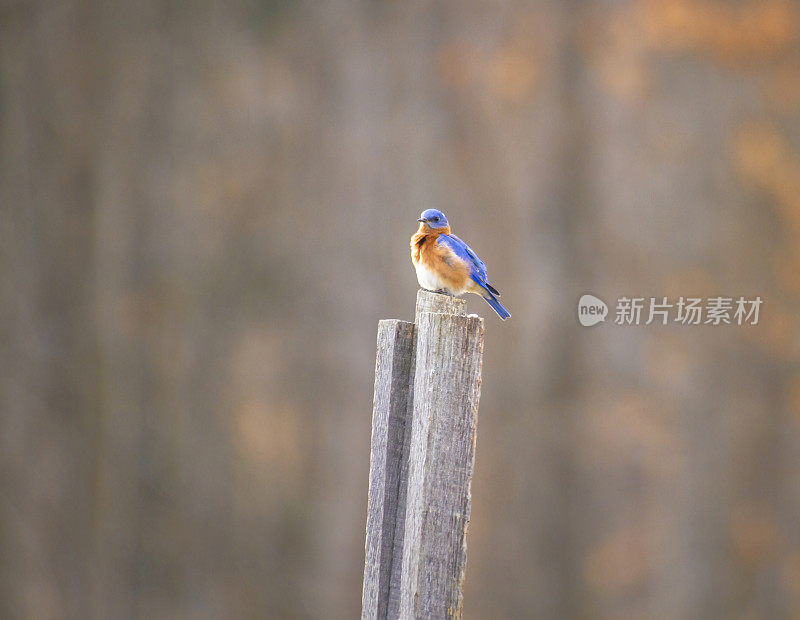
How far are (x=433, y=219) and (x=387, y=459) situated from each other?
103cm

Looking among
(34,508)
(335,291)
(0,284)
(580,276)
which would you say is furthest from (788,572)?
(0,284)

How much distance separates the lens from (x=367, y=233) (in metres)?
4.68

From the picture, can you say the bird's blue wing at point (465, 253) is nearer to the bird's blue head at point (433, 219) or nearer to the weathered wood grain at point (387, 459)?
the bird's blue head at point (433, 219)

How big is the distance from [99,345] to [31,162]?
1.08 meters

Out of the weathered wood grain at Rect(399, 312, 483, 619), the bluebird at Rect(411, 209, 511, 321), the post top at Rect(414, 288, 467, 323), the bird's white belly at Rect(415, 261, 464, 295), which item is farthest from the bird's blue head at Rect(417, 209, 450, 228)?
the weathered wood grain at Rect(399, 312, 483, 619)

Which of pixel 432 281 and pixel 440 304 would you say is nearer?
pixel 440 304

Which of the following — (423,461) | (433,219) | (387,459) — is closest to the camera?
(423,461)

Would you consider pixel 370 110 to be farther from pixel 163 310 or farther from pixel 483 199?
pixel 163 310

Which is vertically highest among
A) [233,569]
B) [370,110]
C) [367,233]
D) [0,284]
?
[370,110]

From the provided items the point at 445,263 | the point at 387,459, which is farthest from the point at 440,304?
the point at 445,263

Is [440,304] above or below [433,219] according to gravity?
below

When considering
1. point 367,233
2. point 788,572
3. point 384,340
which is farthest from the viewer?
point 367,233

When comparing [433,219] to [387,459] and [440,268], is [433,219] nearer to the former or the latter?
[440,268]

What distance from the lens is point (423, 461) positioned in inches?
74.0
